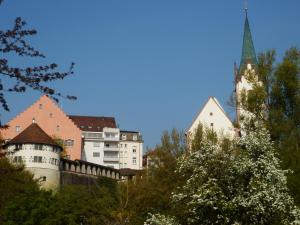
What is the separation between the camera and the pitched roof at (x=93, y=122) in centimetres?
10912

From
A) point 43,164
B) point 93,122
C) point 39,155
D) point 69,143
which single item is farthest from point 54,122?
point 93,122

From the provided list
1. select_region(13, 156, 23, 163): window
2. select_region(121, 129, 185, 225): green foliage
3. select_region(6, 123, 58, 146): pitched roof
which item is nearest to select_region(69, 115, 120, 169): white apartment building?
select_region(6, 123, 58, 146): pitched roof

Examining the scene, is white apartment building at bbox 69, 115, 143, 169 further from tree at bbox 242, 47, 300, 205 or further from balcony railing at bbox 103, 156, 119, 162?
tree at bbox 242, 47, 300, 205

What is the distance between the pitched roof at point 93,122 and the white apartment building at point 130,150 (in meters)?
4.10

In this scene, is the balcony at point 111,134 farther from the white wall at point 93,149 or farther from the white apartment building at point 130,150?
the white apartment building at point 130,150

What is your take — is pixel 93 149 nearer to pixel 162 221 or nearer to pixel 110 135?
pixel 110 135

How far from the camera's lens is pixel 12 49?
8734mm

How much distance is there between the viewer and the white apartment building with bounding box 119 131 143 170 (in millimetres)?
113525

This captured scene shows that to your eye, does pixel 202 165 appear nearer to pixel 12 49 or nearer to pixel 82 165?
pixel 12 49

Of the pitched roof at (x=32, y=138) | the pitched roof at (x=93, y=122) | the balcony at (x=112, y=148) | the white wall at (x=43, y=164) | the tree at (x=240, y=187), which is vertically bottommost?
the tree at (x=240, y=187)

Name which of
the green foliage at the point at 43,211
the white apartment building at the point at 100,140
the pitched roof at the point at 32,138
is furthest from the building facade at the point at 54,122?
the green foliage at the point at 43,211

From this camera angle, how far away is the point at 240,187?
59.0ft

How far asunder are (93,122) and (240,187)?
95.3 m

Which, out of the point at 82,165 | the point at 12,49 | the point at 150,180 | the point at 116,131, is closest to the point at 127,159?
the point at 116,131
